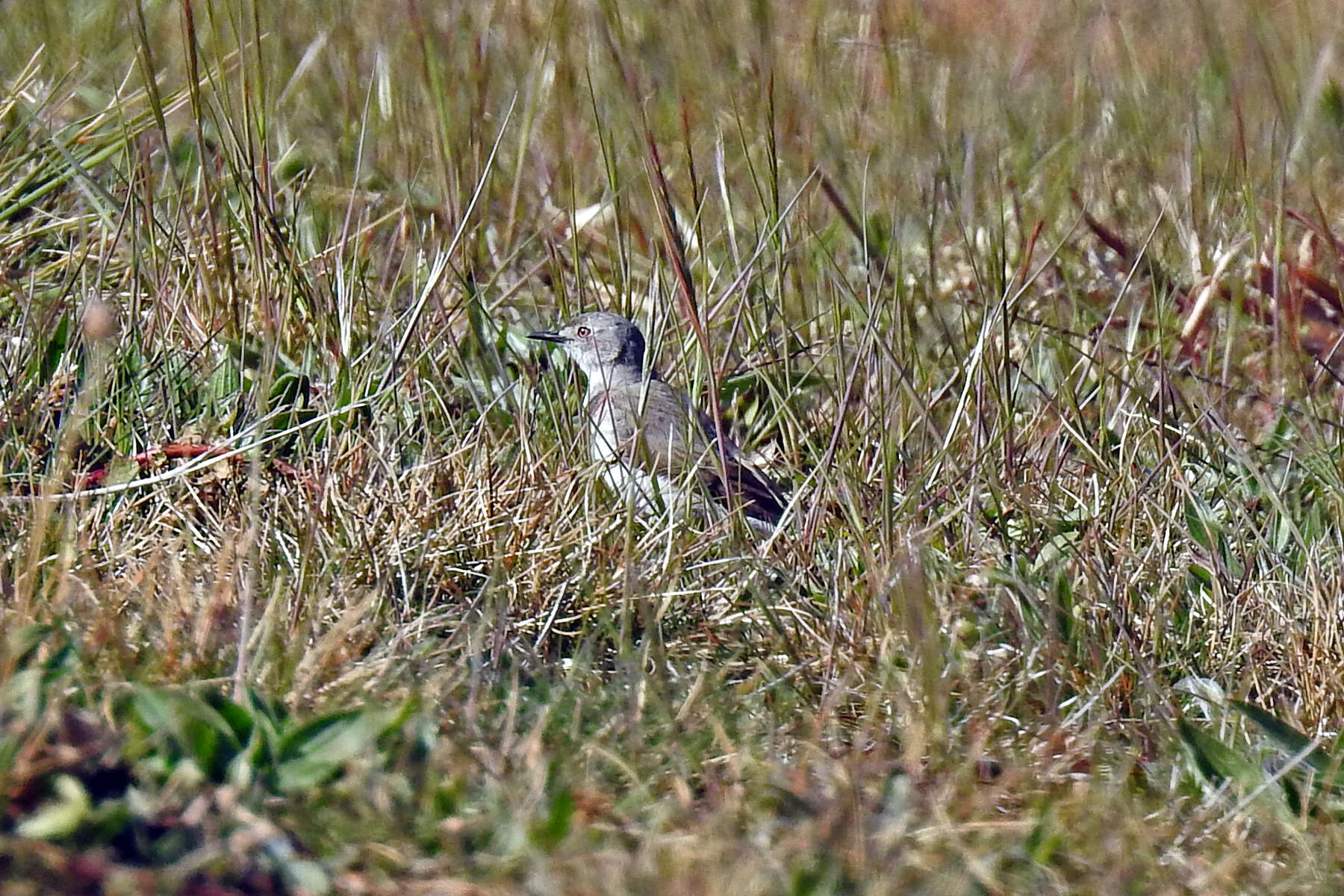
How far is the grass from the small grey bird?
10cm

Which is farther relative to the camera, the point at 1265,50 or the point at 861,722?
the point at 1265,50

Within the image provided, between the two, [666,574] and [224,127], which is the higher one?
[224,127]

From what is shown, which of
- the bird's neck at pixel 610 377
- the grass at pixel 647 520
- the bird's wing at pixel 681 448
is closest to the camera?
the grass at pixel 647 520

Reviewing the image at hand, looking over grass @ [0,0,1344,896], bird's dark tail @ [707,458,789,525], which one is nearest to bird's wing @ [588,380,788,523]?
bird's dark tail @ [707,458,789,525]

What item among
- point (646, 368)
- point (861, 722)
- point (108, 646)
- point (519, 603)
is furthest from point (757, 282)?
point (108, 646)

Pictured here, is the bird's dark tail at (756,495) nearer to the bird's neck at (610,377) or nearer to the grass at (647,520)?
the grass at (647,520)

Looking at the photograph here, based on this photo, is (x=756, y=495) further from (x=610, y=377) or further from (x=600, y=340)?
(x=600, y=340)

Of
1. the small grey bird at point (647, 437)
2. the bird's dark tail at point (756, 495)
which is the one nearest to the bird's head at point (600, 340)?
the small grey bird at point (647, 437)

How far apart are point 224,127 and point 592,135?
1.45 meters

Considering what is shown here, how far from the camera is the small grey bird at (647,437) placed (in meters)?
3.82

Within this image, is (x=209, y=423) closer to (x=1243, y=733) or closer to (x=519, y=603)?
(x=519, y=603)

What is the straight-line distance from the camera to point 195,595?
304 centimetres

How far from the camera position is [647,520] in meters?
3.77

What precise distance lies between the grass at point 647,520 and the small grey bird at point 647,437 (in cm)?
10
